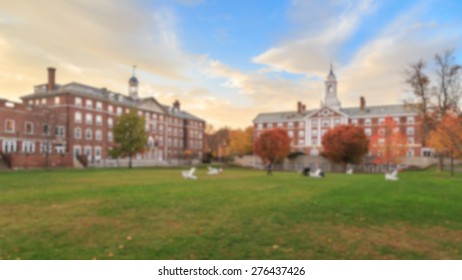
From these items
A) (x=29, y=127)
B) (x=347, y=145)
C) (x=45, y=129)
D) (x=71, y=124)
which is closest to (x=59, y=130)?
(x=71, y=124)

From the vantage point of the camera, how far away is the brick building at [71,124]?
174 ft

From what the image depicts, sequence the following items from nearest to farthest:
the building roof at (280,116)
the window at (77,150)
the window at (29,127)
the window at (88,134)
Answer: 1. the window at (29,127)
2. the window at (77,150)
3. the window at (88,134)
4. the building roof at (280,116)

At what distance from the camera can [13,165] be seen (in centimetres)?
4625

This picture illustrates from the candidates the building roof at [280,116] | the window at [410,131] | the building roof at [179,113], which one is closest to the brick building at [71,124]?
the building roof at [179,113]

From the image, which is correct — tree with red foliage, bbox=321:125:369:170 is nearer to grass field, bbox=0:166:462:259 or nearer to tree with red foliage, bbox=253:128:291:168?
tree with red foliage, bbox=253:128:291:168

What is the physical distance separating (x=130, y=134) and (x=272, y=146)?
24.4 meters

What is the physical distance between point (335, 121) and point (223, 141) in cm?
4052

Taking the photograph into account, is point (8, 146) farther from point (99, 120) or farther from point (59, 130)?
point (99, 120)

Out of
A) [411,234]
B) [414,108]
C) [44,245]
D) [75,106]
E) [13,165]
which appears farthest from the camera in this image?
[75,106]

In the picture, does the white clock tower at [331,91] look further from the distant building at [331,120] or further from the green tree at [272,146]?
the green tree at [272,146]

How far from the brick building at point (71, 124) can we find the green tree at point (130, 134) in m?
6.07

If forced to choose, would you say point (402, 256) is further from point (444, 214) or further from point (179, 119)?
point (179, 119)

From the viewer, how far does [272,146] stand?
6456cm

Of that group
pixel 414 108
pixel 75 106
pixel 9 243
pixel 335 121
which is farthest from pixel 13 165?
pixel 335 121
